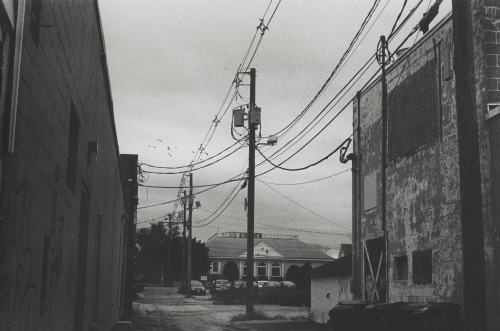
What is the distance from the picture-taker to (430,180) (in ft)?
47.2

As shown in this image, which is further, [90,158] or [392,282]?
[392,282]

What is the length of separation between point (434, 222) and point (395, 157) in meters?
3.00

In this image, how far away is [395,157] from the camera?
16.6m

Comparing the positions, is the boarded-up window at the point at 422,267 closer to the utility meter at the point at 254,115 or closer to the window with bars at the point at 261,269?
the utility meter at the point at 254,115

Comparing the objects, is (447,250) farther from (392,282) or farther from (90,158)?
(90,158)

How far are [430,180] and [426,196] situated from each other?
0.40m

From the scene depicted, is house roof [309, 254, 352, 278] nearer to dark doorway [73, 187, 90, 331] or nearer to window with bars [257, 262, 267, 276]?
dark doorway [73, 187, 90, 331]

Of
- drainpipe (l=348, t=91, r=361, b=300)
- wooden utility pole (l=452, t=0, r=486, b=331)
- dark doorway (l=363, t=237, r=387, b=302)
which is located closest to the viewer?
wooden utility pole (l=452, t=0, r=486, b=331)

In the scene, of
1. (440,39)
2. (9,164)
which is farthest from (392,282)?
(9,164)

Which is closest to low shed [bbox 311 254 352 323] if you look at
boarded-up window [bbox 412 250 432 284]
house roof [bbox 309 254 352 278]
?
house roof [bbox 309 254 352 278]

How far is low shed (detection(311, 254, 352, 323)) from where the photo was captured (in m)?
21.2

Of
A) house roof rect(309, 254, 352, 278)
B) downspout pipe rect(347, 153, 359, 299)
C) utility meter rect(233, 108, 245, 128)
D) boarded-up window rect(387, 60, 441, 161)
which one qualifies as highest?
utility meter rect(233, 108, 245, 128)

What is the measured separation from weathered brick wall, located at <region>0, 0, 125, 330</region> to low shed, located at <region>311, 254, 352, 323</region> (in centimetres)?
1397

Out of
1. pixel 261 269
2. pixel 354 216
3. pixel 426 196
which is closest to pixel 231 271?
pixel 261 269
